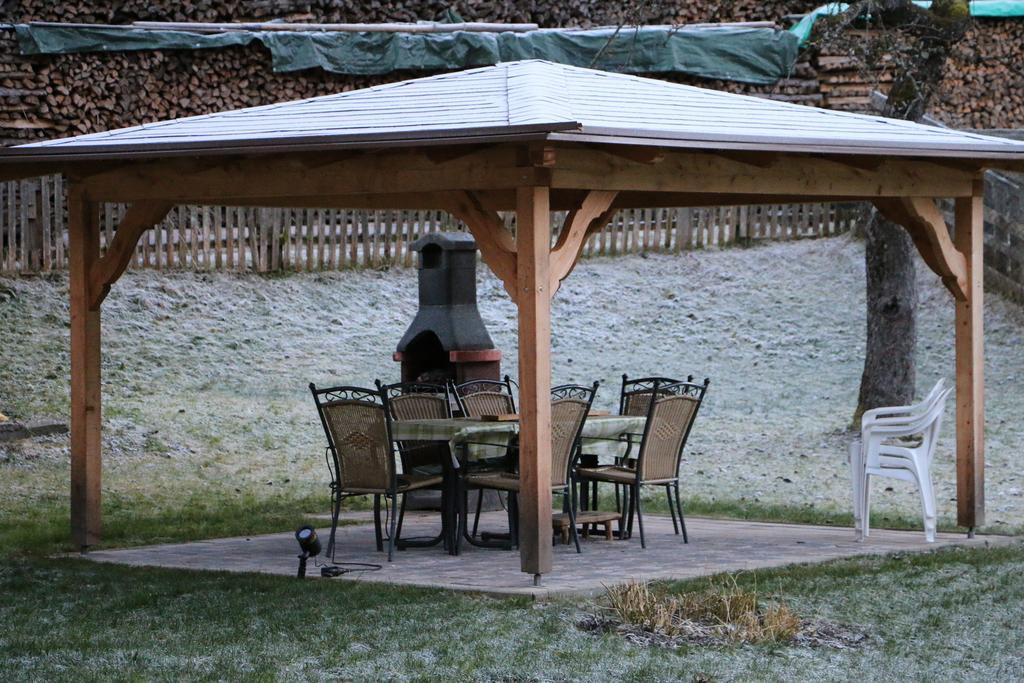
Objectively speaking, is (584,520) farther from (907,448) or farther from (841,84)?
(841,84)

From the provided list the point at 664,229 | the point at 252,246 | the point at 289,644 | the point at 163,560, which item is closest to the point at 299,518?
the point at 163,560

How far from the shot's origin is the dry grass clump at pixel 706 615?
606 centimetres

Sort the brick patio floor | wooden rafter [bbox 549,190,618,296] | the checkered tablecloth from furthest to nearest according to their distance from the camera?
the checkered tablecloth
the brick patio floor
wooden rafter [bbox 549,190,618,296]

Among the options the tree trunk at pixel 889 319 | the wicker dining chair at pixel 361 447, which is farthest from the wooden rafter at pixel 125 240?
the tree trunk at pixel 889 319

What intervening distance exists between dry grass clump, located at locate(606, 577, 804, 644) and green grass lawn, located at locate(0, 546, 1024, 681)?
0.15 m

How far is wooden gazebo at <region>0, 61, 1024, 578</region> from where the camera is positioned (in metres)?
6.98

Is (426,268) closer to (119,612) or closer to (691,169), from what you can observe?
(691,169)

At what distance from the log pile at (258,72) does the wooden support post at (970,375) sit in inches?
274

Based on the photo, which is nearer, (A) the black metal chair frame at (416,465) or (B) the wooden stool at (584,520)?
(A) the black metal chair frame at (416,465)

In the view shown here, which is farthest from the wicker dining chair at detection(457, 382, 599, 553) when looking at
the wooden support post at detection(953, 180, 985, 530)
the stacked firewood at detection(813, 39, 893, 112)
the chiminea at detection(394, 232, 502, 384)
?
the stacked firewood at detection(813, 39, 893, 112)

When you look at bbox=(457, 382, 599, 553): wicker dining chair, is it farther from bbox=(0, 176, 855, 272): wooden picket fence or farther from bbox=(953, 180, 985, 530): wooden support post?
bbox=(0, 176, 855, 272): wooden picket fence

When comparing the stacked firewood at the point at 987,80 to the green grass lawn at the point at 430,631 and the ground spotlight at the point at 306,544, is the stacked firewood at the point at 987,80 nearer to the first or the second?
the green grass lawn at the point at 430,631

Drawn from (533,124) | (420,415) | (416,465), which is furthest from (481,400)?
(533,124)

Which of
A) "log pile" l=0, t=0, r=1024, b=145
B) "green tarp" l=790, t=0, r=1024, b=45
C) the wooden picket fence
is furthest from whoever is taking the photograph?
"green tarp" l=790, t=0, r=1024, b=45
